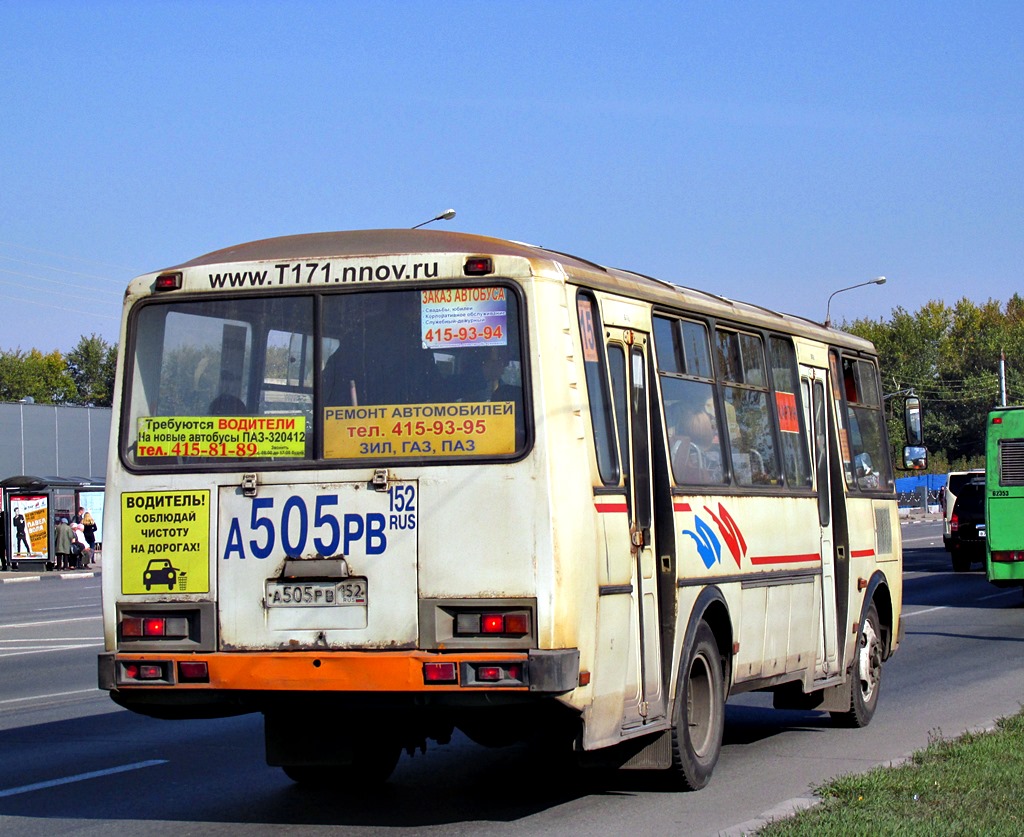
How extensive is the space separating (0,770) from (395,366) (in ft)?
14.5

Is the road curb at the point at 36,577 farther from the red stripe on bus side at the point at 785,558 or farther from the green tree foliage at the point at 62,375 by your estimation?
the green tree foliage at the point at 62,375

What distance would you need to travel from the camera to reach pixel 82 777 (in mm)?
9633

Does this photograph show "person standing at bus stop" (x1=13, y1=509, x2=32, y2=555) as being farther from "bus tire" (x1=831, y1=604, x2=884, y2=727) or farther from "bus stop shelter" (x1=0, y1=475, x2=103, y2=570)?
"bus tire" (x1=831, y1=604, x2=884, y2=727)

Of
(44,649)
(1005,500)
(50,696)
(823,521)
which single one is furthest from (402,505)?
(1005,500)

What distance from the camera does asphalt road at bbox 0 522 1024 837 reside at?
320 inches

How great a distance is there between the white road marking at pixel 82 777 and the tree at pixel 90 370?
392 feet

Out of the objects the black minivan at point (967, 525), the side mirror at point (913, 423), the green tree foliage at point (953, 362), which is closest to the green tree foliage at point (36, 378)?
the green tree foliage at point (953, 362)

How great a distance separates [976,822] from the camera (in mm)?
7172

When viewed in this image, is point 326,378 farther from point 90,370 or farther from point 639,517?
point 90,370

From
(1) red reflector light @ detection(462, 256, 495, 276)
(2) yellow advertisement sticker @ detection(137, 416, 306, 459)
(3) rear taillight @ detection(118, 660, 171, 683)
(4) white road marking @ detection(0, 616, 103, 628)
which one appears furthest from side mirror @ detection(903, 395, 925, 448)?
(4) white road marking @ detection(0, 616, 103, 628)

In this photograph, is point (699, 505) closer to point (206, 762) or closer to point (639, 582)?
point (639, 582)

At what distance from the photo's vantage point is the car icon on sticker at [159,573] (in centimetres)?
775

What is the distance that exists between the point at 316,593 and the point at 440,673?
792 millimetres

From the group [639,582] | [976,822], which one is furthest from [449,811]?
[976,822]
